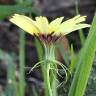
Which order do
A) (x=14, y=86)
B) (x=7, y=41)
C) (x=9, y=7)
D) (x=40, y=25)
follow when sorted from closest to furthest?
(x=40, y=25), (x=14, y=86), (x=9, y=7), (x=7, y=41)

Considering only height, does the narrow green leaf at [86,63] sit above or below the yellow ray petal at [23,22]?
below

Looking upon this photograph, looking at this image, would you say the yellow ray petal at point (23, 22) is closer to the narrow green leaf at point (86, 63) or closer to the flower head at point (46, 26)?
the flower head at point (46, 26)

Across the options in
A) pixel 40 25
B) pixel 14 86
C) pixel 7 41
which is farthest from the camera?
pixel 7 41

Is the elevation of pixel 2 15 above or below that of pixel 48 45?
above

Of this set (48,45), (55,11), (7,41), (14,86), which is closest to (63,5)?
(55,11)

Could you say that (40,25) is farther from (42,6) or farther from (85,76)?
(42,6)

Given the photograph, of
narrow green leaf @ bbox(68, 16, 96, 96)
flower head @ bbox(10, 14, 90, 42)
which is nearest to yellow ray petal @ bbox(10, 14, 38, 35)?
flower head @ bbox(10, 14, 90, 42)

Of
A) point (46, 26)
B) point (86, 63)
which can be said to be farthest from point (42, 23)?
point (86, 63)

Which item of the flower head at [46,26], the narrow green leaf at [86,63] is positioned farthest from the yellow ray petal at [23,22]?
the narrow green leaf at [86,63]
